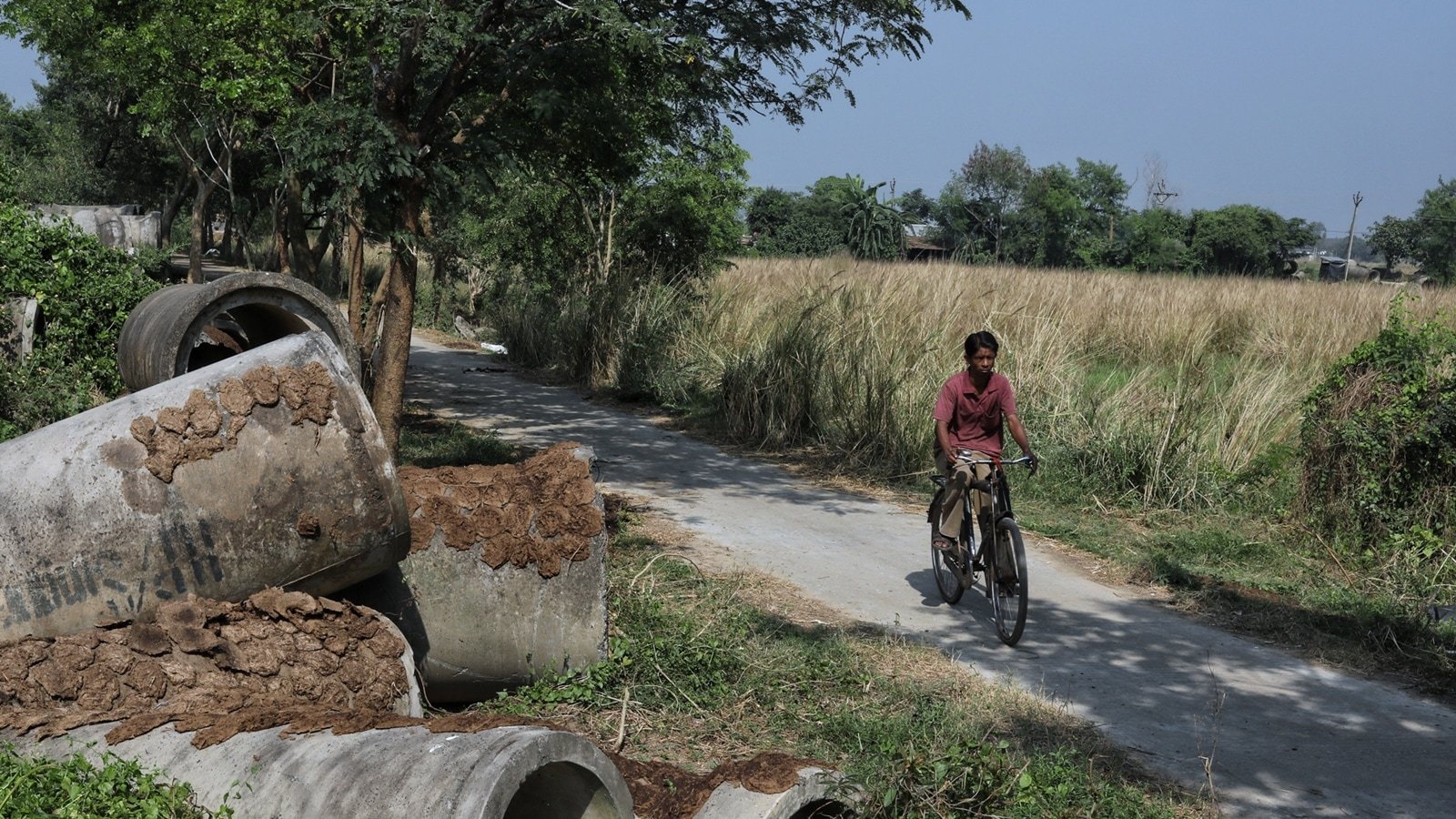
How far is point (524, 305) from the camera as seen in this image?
67.1 ft

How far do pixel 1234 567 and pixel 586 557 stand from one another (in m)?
5.09

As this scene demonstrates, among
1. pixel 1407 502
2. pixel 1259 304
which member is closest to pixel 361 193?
pixel 1407 502

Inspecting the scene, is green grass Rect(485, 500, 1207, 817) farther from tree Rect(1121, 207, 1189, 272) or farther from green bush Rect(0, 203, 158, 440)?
tree Rect(1121, 207, 1189, 272)

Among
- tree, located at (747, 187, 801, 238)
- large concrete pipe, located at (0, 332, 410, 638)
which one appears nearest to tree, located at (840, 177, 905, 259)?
tree, located at (747, 187, 801, 238)

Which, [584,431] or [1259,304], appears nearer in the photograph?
[584,431]

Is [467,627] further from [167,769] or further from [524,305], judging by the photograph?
[524,305]

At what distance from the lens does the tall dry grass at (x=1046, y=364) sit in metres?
10.6

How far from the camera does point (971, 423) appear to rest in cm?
752

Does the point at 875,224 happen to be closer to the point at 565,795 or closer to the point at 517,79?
the point at 517,79

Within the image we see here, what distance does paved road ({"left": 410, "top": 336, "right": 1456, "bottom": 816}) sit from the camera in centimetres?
519

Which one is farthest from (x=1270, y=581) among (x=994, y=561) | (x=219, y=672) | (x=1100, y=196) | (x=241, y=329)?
(x=1100, y=196)

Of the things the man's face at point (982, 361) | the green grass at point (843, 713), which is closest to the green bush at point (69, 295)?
the green grass at point (843, 713)

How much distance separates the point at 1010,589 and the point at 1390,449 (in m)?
3.66

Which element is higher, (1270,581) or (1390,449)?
(1390,449)
